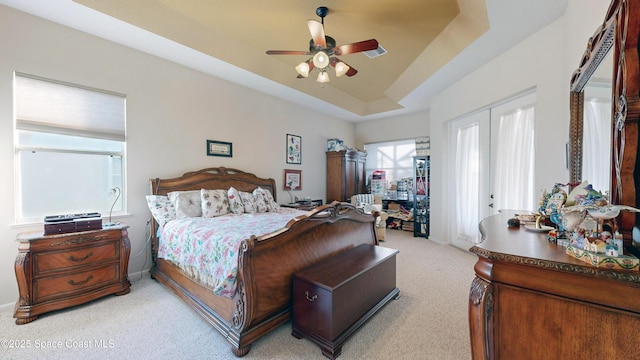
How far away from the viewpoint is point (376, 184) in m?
6.85

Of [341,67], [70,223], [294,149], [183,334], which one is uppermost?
[341,67]

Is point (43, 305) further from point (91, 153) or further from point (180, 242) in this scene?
point (91, 153)

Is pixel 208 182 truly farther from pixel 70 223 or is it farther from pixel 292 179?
pixel 292 179

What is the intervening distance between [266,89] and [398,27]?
2.44m

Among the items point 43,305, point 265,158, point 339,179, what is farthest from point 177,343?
point 339,179

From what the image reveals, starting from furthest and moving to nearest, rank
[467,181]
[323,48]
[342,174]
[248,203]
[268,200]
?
[342,174] → [467,181] → [268,200] → [248,203] → [323,48]

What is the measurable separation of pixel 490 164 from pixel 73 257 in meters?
5.34

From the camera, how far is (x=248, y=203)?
3.85 m

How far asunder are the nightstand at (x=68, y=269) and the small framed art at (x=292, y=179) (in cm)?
290

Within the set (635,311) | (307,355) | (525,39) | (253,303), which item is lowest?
→ (307,355)

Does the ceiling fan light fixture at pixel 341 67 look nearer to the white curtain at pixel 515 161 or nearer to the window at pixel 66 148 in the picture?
the white curtain at pixel 515 161

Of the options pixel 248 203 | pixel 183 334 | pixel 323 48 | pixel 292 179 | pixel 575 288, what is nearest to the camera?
pixel 575 288

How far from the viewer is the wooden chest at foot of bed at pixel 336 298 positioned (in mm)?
1863

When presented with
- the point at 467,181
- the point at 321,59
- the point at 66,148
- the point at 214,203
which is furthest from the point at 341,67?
the point at 66,148
